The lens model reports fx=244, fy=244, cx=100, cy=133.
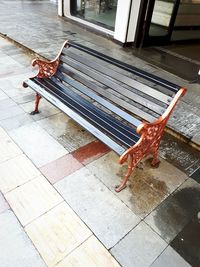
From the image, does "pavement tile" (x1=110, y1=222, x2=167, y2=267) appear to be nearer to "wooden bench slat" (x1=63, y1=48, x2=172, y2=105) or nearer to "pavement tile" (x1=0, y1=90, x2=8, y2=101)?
"wooden bench slat" (x1=63, y1=48, x2=172, y2=105)

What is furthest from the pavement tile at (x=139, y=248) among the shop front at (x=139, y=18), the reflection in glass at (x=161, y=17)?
the reflection in glass at (x=161, y=17)

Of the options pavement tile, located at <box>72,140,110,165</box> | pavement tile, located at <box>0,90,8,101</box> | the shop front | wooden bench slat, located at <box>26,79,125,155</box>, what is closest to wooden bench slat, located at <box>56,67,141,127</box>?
wooden bench slat, located at <box>26,79,125,155</box>

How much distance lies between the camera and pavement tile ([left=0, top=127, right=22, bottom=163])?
289cm

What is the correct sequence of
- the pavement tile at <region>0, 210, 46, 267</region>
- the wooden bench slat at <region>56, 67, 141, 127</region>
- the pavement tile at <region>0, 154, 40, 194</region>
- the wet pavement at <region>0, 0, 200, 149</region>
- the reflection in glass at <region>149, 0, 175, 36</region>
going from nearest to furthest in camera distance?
1. the pavement tile at <region>0, 210, 46, 267</region>
2. the pavement tile at <region>0, 154, 40, 194</region>
3. the wooden bench slat at <region>56, 67, 141, 127</region>
4. the wet pavement at <region>0, 0, 200, 149</region>
5. the reflection in glass at <region>149, 0, 175, 36</region>

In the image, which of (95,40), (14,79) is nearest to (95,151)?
(14,79)

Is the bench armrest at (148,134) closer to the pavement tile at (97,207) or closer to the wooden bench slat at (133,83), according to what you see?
the wooden bench slat at (133,83)

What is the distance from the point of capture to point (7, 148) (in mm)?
3002

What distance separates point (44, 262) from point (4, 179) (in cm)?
103

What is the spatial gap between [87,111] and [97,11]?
6159 mm

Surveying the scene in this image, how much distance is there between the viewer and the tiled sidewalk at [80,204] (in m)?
2.02

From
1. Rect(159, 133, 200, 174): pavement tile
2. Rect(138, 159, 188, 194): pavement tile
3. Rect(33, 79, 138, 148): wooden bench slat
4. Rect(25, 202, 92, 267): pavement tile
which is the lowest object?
Rect(159, 133, 200, 174): pavement tile

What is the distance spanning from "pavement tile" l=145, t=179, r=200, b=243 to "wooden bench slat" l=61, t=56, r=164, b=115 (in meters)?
0.91

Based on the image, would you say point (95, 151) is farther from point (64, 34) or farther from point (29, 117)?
point (64, 34)

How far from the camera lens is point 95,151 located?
310 cm
